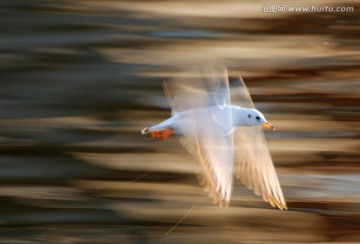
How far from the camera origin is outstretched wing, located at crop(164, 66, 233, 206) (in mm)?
2279

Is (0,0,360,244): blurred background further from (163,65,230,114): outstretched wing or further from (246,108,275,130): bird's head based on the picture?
(246,108,275,130): bird's head

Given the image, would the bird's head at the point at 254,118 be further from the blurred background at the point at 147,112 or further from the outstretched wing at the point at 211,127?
the blurred background at the point at 147,112

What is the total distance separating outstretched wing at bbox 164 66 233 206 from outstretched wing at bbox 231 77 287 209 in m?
0.04

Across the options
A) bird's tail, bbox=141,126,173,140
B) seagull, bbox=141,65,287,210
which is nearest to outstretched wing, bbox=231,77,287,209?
seagull, bbox=141,65,287,210

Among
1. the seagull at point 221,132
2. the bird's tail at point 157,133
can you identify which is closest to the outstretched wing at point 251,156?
the seagull at point 221,132

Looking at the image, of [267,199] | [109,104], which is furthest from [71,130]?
[267,199]

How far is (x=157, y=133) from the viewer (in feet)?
7.86

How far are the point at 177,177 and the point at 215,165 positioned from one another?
31 centimetres

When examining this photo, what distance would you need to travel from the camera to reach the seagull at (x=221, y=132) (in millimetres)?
2281

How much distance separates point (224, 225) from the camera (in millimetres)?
2615

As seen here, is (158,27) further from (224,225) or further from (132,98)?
(224,225)

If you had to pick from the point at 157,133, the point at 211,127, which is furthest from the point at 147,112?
the point at 211,127

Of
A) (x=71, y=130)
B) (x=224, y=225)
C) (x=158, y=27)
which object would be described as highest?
(x=158, y=27)

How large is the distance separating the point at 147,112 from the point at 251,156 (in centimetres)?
29
